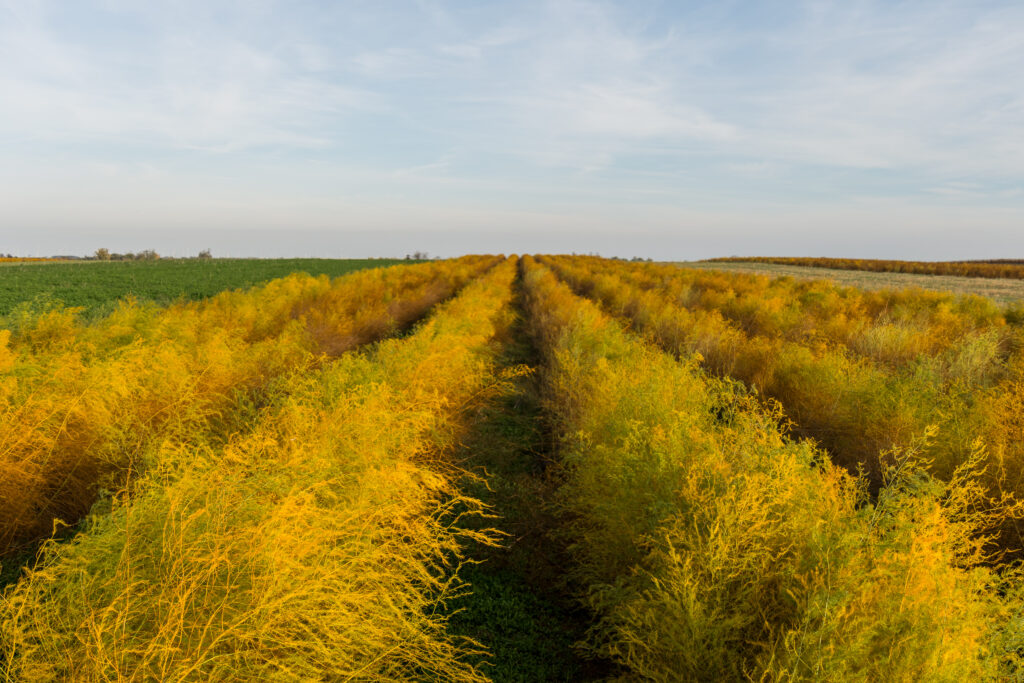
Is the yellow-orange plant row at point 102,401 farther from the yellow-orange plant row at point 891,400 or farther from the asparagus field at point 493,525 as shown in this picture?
the yellow-orange plant row at point 891,400

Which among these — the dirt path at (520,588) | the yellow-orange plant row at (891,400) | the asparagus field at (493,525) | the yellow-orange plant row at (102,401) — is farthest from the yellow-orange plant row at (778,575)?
the yellow-orange plant row at (102,401)

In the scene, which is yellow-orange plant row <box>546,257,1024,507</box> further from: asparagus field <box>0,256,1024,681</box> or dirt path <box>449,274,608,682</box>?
dirt path <box>449,274,608,682</box>

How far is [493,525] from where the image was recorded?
4.46 metres

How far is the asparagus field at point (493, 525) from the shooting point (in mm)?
1928

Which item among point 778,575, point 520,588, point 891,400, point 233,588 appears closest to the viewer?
point 233,588

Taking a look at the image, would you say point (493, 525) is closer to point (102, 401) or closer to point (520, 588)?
point (520, 588)

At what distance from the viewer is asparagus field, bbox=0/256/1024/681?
6.32 ft

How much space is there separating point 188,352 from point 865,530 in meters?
7.37

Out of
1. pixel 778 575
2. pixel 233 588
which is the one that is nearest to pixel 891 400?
pixel 778 575

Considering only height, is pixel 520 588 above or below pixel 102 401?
below

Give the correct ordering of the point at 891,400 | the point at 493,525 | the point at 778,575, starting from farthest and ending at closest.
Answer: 1. the point at 891,400
2. the point at 493,525
3. the point at 778,575

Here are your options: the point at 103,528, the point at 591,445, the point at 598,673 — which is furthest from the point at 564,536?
the point at 103,528

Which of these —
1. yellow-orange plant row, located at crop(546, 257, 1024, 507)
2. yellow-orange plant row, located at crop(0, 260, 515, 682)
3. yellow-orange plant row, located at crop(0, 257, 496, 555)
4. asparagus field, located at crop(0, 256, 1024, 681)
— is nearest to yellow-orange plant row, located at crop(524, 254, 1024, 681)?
asparagus field, located at crop(0, 256, 1024, 681)

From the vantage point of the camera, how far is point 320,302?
1435 centimetres
